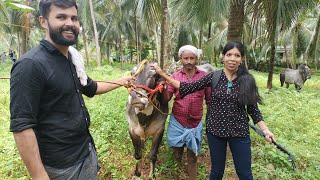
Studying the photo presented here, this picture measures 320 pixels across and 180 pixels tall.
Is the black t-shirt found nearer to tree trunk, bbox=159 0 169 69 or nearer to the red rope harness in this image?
the red rope harness

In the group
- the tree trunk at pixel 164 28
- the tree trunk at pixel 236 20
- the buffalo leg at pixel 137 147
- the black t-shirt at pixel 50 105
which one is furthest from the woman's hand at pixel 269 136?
the tree trunk at pixel 164 28

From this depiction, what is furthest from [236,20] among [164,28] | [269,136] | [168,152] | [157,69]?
[164,28]

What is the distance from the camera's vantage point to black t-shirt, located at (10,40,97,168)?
6.13 feet

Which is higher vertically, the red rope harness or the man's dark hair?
the man's dark hair

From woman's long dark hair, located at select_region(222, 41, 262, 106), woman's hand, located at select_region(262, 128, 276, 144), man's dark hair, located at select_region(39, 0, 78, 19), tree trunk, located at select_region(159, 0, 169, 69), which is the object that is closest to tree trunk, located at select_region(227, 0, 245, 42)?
woman's long dark hair, located at select_region(222, 41, 262, 106)

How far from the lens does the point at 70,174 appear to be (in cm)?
229

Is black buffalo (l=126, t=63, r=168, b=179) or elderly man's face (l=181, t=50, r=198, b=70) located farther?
elderly man's face (l=181, t=50, r=198, b=70)

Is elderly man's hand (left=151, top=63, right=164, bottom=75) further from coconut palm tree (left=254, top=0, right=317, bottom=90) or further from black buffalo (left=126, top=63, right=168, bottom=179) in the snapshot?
coconut palm tree (left=254, top=0, right=317, bottom=90)

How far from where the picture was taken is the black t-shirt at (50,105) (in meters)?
1.87

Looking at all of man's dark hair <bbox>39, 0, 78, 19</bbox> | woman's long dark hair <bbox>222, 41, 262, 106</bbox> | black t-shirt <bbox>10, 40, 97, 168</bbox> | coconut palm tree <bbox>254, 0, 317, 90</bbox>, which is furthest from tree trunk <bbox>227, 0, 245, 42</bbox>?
man's dark hair <bbox>39, 0, 78, 19</bbox>

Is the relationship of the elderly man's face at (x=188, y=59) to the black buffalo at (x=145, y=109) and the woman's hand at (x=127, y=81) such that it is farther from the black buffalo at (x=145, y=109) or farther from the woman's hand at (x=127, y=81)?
the woman's hand at (x=127, y=81)

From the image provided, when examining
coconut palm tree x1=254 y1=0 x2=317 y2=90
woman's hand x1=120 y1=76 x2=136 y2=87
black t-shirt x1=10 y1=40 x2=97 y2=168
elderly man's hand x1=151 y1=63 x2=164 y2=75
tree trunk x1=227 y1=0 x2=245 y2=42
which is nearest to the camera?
black t-shirt x1=10 y1=40 x2=97 y2=168

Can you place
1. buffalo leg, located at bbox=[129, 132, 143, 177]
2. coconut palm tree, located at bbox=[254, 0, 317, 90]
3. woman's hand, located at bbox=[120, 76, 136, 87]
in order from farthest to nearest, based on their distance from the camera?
coconut palm tree, located at bbox=[254, 0, 317, 90], buffalo leg, located at bbox=[129, 132, 143, 177], woman's hand, located at bbox=[120, 76, 136, 87]

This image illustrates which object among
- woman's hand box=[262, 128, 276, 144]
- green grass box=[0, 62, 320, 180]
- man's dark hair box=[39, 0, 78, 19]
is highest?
man's dark hair box=[39, 0, 78, 19]
